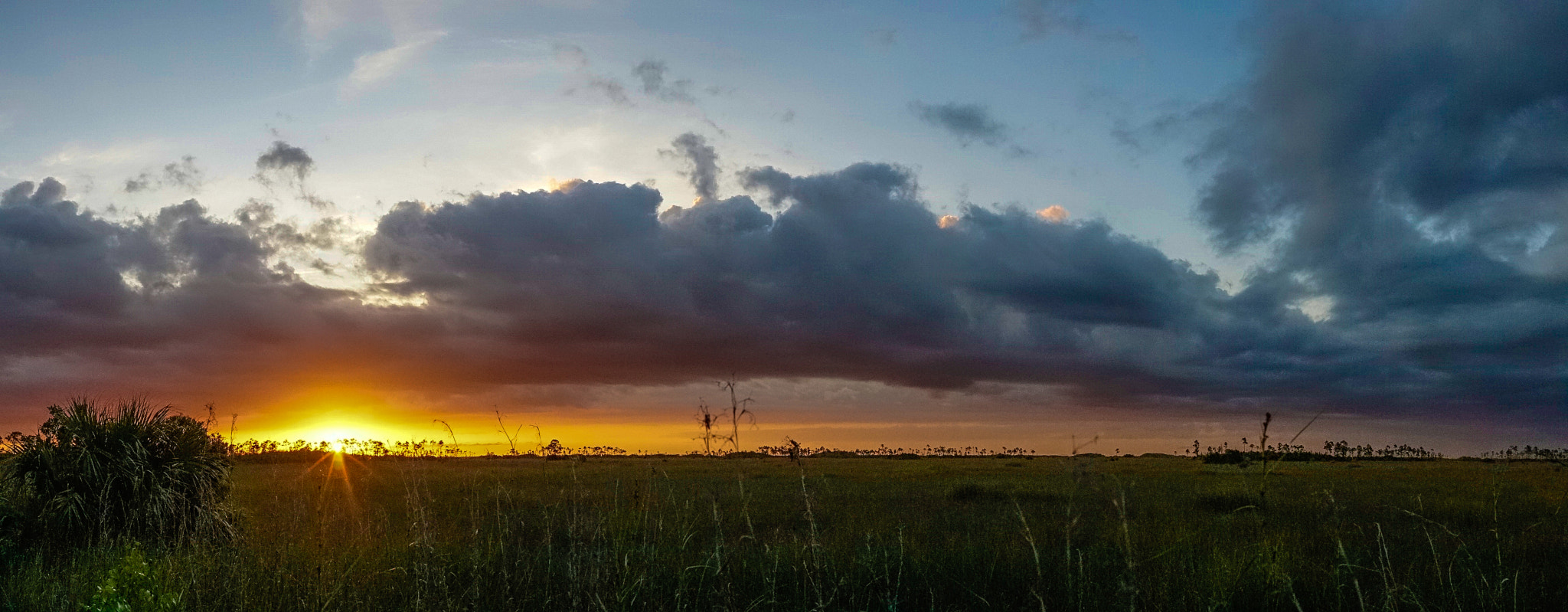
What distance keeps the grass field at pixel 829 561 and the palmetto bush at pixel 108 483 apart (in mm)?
565

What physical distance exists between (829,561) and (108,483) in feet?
35.1

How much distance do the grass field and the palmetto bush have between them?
0.57 m

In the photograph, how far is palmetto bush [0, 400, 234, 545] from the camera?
12.2m

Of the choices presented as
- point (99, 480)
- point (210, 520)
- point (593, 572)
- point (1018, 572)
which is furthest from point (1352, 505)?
point (99, 480)

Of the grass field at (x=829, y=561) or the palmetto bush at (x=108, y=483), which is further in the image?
the palmetto bush at (x=108, y=483)

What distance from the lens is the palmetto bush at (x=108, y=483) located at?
1224cm

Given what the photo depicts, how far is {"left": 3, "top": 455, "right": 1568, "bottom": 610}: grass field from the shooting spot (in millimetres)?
7434

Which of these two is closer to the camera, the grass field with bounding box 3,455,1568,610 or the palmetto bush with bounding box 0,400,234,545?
the grass field with bounding box 3,455,1568,610

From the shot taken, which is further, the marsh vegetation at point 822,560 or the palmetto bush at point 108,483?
the palmetto bush at point 108,483

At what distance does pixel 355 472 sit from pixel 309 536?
89.4ft

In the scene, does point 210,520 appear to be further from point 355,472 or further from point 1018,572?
point 355,472

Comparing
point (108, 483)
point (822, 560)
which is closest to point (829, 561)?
point (822, 560)

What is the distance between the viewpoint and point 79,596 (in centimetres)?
852

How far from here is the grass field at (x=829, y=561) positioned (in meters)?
7.43
